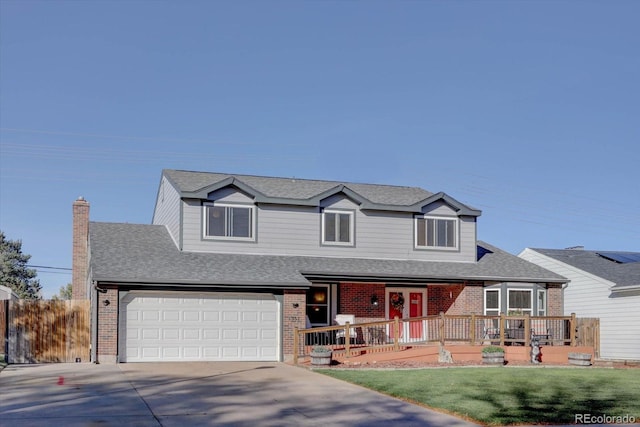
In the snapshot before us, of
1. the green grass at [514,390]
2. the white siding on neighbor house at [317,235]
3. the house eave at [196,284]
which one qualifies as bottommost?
the green grass at [514,390]

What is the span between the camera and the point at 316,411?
13.4 m

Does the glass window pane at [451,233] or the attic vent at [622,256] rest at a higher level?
the glass window pane at [451,233]

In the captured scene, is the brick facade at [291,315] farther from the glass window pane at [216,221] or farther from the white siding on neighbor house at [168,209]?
the white siding on neighbor house at [168,209]

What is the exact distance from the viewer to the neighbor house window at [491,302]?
28.6 m

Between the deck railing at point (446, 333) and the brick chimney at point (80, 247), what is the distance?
10955 mm

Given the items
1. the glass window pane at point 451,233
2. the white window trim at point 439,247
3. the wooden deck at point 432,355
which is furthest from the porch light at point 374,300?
the wooden deck at point 432,355

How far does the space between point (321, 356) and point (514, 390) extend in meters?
6.82

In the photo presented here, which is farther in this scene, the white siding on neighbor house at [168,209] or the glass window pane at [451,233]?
the glass window pane at [451,233]

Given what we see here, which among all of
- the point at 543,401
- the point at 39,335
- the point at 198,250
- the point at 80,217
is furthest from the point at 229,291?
the point at 543,401

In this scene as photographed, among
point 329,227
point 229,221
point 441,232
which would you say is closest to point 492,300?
point 441,232

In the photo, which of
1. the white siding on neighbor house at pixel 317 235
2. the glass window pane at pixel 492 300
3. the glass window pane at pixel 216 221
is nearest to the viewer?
the white siding on neighbor house at pixel 317 235

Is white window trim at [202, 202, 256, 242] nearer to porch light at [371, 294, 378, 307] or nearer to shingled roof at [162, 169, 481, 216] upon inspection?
shingled roof at [162, 169, 481, 216]

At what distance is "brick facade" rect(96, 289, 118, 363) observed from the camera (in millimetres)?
22641

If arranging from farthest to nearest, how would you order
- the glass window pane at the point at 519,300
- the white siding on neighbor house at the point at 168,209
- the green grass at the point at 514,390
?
the glass window pane at the point at 519,300
the white siding on neighbor house at the point at 168,209
the green grass at the point at 514,390
